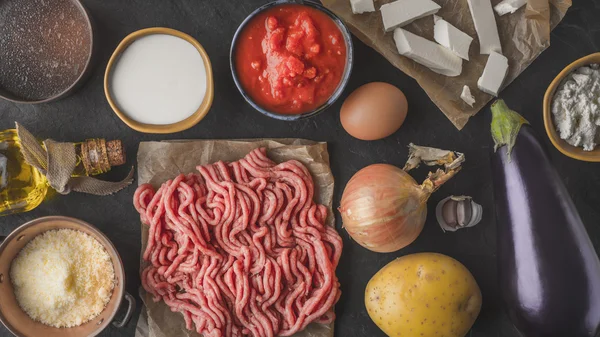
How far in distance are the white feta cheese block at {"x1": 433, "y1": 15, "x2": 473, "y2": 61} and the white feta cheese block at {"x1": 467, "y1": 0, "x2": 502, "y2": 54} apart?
67 mm

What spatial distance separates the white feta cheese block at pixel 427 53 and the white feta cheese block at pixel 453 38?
28 mm

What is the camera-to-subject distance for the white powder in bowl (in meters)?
2.34

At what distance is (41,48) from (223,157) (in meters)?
0.88

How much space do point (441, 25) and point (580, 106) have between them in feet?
2.12

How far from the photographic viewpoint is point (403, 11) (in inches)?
94.9

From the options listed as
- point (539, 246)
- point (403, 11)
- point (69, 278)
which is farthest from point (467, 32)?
point (69, 278)

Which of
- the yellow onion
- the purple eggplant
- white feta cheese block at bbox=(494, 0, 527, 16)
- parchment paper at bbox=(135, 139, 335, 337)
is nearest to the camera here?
the purple eggplant

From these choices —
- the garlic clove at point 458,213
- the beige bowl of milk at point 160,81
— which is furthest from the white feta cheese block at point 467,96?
the beige bowl of milk at point 160,81

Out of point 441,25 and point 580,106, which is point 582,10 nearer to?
point 580,106

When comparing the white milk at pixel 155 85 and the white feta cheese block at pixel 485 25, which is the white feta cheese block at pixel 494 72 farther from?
the white milk at pixel 155 85

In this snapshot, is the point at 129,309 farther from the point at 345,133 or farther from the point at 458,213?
the point at 458,213

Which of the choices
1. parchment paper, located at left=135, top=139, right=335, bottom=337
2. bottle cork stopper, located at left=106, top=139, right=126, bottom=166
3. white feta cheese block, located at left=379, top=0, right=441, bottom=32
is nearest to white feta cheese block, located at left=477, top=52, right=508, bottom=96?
white feta cheese block, located at left=379, top=0, right=441, bottom=32

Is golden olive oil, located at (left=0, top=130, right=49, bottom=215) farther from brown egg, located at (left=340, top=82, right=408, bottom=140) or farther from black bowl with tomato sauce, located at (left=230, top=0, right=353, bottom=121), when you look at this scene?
brown egg, located at (left=340, top=82, right=408, bottom=140)

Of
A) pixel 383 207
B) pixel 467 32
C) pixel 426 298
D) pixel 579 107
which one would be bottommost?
pixel 426 298
